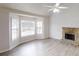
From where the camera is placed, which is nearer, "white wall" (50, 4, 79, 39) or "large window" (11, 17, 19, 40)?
"white wall" (50, 4, 79, 39)

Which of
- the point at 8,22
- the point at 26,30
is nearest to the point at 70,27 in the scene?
the point at 26,30

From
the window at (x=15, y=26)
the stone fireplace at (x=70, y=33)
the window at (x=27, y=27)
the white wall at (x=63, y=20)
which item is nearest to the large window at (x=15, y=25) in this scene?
the window at (x=15, y=26)

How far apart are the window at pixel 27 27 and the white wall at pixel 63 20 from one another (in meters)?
0.58

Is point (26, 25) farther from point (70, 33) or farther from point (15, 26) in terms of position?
point (70, 33)

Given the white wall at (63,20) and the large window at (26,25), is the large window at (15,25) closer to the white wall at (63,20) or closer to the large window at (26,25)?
the large window at (26,25)

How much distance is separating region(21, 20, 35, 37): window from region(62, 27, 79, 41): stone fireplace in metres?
0.91

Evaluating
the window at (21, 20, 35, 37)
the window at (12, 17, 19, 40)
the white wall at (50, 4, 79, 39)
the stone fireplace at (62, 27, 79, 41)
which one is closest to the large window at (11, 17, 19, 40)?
the window at (12, 17, 19, 40)

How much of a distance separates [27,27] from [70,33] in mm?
1244

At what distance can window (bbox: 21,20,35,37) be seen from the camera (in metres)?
2.76

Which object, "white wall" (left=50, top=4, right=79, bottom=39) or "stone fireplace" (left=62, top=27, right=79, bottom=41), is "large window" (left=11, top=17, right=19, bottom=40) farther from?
"stone fireplace" (left=62, top=27, right=79, bottom=41)

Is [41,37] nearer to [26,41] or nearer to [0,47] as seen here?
[26,41]

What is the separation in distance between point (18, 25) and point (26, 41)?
566 millimetres

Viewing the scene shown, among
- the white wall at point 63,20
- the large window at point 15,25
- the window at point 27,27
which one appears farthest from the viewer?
the large window at point 15,25

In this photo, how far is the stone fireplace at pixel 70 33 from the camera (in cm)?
259
